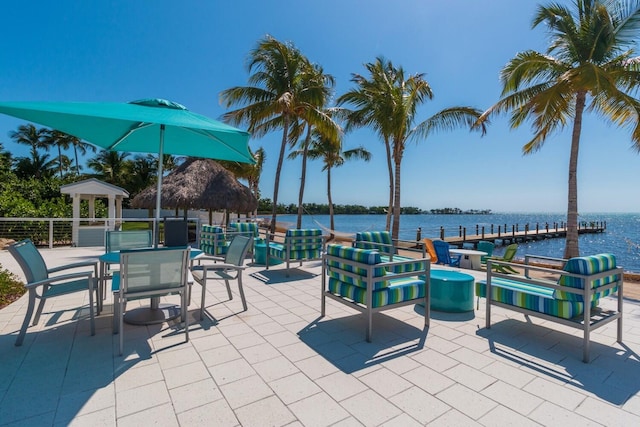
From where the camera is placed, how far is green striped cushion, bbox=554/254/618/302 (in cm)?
271

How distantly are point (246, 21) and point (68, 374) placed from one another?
30.3 ft

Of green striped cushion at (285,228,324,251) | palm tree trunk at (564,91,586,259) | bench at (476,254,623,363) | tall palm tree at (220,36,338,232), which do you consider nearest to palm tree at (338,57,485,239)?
tall palm tree at (220,36,338,232)

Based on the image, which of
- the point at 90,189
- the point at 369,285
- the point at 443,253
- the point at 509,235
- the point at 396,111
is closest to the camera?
the point at 369,285

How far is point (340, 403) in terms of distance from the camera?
206 centimetres

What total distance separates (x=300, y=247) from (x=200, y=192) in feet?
22.3

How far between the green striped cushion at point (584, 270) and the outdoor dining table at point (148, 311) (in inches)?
146

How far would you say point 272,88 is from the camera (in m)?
11.4

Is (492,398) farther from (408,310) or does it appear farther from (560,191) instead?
(560,191)

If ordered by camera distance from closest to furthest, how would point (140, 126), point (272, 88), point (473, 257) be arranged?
point (140, 126), point (473, 257), point (272, 88)

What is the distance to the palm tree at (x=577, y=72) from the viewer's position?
6988 millimetres

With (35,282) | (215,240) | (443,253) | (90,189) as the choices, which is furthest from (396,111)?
(90,189)

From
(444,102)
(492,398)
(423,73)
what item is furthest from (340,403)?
(423,73)

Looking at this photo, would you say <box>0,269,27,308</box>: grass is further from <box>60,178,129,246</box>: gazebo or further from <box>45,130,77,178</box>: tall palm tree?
<box>45,130,77,178</box>: tall palm tree

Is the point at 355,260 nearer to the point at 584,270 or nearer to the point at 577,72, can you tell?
the point at 584,270
